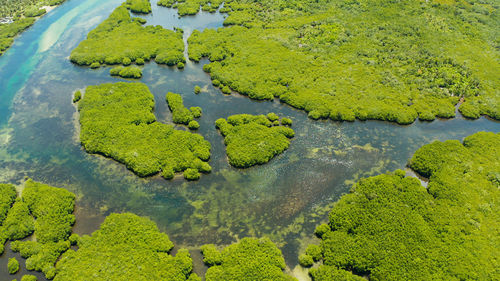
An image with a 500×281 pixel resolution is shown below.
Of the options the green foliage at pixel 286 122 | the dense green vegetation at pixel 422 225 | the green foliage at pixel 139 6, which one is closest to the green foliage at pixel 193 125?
the green foliage at pixel 286 122

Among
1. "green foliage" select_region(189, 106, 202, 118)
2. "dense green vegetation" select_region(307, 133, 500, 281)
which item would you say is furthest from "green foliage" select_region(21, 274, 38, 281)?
"green foliage" select_region(189, 106, 202, 118)

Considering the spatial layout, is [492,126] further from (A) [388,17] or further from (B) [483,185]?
(A) [388,17]

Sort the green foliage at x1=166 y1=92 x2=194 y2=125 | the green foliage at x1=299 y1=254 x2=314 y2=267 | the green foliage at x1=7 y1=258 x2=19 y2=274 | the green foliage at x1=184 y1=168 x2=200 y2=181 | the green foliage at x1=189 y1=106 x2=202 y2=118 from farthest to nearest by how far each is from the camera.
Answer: the green foliage at x1=189 y1=106 x2=202 y2=118
the green foliage at x1=166 y1=92 x2=194 y2=125
the green foliage at x1=184 y1=168 x2=200 y2=181
the green foliage at x1=299 y1=254 x2=314 y2=267
the green foliage at x1=7 y1=258 x2=19 y2=274

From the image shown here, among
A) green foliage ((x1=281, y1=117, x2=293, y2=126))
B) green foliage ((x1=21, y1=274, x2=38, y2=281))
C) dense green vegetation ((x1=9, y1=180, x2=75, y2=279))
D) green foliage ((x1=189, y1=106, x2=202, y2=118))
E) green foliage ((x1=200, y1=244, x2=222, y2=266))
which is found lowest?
green foliage ((x1=200, y1=244, x2=222, y2=266))

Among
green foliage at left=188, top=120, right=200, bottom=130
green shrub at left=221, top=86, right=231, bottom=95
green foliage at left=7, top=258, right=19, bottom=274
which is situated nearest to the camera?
green foliage at left=7, top=258, right=19, bottom=274

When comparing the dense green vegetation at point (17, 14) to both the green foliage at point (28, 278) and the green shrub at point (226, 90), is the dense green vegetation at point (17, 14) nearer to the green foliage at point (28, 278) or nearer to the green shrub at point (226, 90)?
the green shrub at point (226, 90)

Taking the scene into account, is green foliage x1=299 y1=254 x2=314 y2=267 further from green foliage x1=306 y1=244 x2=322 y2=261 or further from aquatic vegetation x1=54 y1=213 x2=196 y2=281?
aquatic vegetation x1=54 y1=213 x2=196 y2=281
